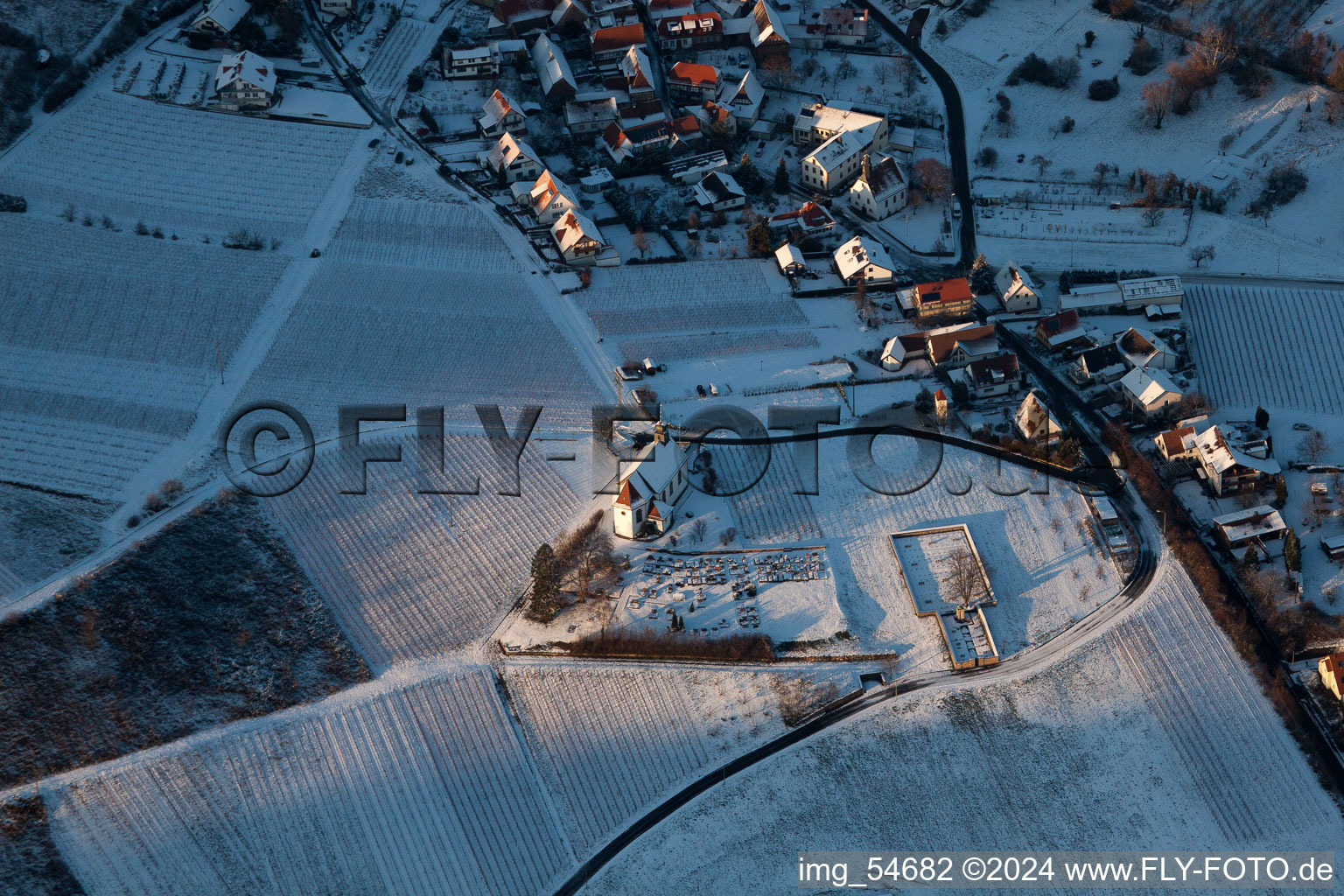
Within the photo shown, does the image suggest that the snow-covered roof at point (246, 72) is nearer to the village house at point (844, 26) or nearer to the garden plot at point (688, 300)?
the garden plot at point (688, 300)

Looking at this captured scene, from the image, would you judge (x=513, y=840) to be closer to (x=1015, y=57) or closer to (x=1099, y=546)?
(x=1099, y=546)

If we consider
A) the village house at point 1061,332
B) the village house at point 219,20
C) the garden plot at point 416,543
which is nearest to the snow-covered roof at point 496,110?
the village house at point 219,20

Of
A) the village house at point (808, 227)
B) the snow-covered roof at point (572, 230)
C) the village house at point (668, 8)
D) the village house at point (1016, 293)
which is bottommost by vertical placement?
the village house at point (1016, 293)

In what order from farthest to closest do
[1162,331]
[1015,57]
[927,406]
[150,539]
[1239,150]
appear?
[1015,57]
[1239,150]
[1162,331]
[927,406]
[150,539]

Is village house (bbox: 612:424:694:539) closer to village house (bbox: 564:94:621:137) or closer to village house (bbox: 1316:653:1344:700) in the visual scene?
village house (bbox: 1316:653:1344:700)

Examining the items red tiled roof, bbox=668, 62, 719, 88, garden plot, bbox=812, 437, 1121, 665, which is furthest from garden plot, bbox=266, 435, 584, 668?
red tiled roof, bbox=668, 62, 719, 88

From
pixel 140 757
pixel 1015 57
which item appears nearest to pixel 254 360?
pixel 140 757
